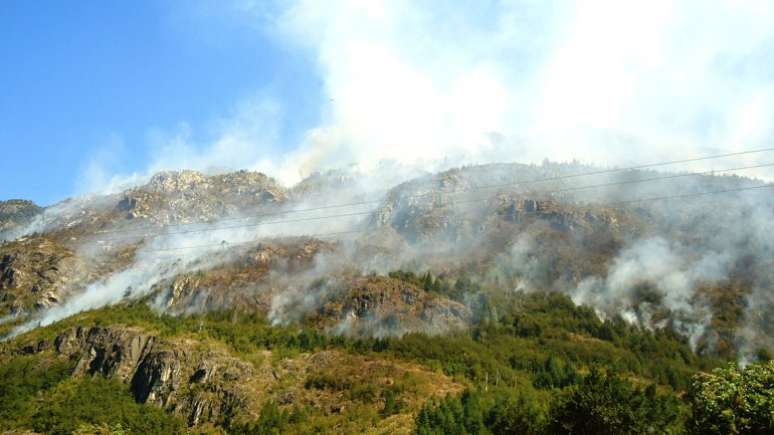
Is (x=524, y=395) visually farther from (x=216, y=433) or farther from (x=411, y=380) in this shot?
(x=216, y=433)

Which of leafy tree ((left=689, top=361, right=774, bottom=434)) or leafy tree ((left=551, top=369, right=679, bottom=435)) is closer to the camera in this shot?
leafy tree ((left=689, top=361, right=774, bottom=434))

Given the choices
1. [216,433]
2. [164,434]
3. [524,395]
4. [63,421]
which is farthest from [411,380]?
[63,421]

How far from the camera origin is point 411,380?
200 metres

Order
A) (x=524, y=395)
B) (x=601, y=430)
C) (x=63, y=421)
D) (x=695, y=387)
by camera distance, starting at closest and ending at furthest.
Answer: (x=695, y=387), (x=601, y=430), (x=524, y=395), (x=63, y=421)

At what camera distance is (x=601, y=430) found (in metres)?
92.1

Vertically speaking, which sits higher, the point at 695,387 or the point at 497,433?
the point at 695,387

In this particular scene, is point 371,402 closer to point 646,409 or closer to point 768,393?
point 646,409

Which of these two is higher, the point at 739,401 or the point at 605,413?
the point at 739,401

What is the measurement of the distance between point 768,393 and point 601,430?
150 ft

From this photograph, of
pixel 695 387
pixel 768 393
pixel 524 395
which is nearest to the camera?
pixel 768 393

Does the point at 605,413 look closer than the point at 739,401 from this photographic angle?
No

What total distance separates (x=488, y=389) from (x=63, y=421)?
421 ft

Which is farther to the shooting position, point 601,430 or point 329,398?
point 329,398

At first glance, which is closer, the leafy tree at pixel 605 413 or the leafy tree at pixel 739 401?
the leafy tree at pixel 739 401
